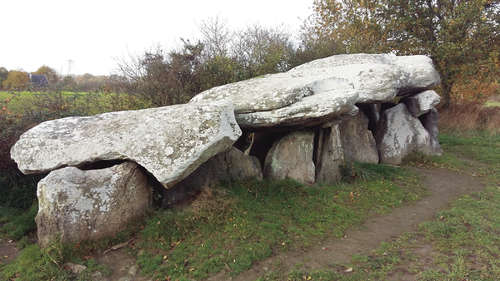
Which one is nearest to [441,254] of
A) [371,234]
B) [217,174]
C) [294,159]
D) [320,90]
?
[371,234]

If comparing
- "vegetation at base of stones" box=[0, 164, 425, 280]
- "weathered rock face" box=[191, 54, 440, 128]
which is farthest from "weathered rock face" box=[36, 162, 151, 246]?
"weathered rock face" box=[191, 54, 440, 128]

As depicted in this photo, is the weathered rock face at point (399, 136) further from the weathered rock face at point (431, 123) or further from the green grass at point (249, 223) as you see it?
the green grass at point (249, 223)

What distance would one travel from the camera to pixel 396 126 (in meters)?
10.4

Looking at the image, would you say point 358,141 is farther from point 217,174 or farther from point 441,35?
point 441,35

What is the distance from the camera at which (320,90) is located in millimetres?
7562

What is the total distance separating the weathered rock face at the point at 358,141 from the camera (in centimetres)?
945

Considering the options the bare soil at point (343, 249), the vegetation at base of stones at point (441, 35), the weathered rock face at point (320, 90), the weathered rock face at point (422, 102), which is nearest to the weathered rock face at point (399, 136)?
the weathered rock face at point (422, 102)

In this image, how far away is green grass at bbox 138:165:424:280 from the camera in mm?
4699

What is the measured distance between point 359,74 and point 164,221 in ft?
20.9

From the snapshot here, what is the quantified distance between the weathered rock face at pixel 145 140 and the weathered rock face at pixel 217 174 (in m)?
1.11

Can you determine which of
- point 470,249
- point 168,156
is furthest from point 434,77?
point 168,156

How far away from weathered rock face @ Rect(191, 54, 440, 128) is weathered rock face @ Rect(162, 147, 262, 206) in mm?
802

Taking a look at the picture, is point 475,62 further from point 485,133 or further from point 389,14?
point 389,14

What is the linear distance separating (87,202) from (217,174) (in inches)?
97.9
